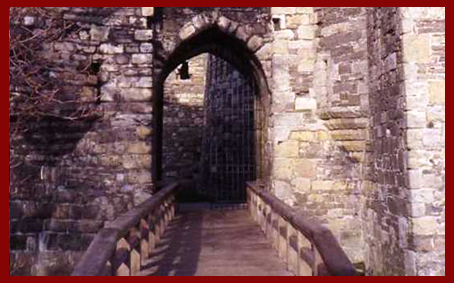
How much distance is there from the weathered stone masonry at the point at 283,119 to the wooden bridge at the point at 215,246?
0.91 metres

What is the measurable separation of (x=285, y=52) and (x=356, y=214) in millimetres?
2701

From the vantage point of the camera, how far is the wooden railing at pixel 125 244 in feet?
8.09

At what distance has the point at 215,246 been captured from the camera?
17.7 feet

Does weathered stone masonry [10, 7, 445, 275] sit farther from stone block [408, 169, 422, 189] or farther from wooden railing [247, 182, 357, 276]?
wooden railing [247, 182, 357, 276]

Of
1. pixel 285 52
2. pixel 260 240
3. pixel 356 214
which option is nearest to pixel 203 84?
pixel 285 52

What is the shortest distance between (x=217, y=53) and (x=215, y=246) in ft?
13.7

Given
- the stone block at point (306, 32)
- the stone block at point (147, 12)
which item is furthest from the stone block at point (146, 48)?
the stone block at point (306, 32)

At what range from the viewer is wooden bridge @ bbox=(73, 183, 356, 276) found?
2.83 metres

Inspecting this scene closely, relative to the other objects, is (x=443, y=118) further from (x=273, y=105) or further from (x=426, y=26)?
(x=273, y=105)

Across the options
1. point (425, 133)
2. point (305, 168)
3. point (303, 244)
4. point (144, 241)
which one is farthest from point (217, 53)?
point (303, 244)

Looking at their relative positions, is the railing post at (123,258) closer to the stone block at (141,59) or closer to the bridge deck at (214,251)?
the bridge deck at (214,251)

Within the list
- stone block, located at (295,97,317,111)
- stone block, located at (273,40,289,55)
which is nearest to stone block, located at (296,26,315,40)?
stone block, located at (273,40,289,55)

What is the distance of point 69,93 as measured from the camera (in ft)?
21.4

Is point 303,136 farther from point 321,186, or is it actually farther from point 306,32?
point 306,32
